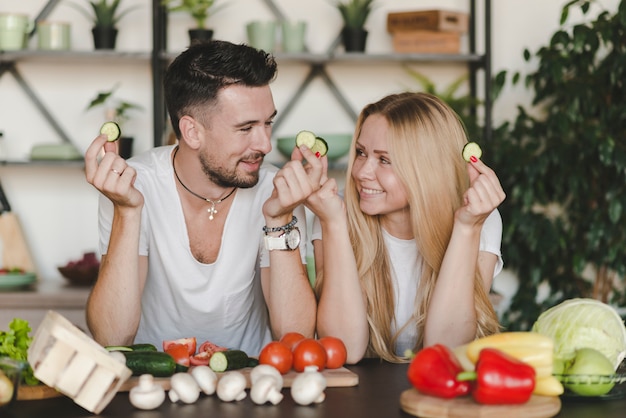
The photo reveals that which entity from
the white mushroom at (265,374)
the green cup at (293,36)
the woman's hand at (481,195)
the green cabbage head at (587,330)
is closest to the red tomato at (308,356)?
the white mushroom at (265,374)

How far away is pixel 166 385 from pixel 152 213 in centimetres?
86

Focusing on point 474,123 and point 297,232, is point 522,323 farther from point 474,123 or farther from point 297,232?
point 297,232

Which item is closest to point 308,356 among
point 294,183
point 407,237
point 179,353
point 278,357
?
point 278,357

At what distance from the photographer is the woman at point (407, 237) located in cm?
224

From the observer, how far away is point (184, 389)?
161 cm

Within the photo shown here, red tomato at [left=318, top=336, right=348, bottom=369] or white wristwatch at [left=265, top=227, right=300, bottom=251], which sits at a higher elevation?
white wristwatch at [left=265, top=227, right=300, bottom=251]

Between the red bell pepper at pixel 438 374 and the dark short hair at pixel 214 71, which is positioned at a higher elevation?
the dark short hair at pixel 214 71

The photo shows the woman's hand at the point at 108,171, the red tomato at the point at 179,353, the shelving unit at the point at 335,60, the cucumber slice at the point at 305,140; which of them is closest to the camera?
the red tomato at the point at 179,353

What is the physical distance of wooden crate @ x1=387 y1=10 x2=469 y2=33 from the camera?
158 inches

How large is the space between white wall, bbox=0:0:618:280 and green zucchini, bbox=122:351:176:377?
252cm

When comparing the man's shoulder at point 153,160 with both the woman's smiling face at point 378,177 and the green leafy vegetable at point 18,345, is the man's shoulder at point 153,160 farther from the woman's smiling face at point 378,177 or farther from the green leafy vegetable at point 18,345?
the green leafy vegetable at point 18,345

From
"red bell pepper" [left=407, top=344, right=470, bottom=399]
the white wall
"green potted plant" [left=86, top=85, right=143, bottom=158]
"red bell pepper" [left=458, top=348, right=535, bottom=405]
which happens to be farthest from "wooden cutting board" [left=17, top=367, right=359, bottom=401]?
the white wall

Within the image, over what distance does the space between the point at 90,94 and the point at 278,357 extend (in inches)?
109

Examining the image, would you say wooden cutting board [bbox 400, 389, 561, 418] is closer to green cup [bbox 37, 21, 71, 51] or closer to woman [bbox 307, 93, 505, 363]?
woman [bbox 307, 93, 505, 363]
